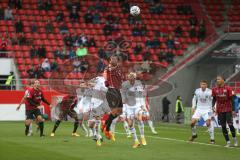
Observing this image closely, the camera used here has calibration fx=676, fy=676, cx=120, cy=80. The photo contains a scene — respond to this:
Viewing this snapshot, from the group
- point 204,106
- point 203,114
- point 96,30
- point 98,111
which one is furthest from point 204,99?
point 96,30

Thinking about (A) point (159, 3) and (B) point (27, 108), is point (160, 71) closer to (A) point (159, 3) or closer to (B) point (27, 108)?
(A) point (159, 3)

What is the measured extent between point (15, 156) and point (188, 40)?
114 feet

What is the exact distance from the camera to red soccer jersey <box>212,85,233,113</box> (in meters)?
22.0

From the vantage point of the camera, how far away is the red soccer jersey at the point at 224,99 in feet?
72.0

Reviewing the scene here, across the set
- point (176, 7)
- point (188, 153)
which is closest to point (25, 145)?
point (188, 153)

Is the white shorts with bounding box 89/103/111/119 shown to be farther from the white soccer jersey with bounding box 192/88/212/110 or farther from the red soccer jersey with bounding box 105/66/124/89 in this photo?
the white soccer jersey with bounding box 192/88/212/110

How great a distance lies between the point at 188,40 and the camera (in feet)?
165

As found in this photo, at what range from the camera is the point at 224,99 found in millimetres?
21953

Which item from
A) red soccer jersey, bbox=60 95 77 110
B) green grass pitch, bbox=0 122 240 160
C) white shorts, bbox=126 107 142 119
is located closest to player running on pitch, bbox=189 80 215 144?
green grass pitch, bbox=0 122 240 160

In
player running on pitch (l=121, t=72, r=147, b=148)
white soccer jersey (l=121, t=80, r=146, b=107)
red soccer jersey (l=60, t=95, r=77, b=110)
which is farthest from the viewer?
red soccer jersey (l=60, t=95, r=77, b=110)

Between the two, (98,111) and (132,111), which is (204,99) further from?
(98,111)

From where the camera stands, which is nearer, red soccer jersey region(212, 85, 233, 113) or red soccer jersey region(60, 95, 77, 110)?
red soccer jersey region(212, 85, 233, 113)

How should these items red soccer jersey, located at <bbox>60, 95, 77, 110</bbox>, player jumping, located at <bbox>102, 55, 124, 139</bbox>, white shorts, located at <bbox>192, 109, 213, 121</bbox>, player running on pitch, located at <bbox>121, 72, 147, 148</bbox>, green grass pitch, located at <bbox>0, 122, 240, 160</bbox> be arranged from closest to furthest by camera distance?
green grass pitch, located at <bbox>0, 122, 240, 160</bbox> < player jumping, located at <bbox>102, 55, 124, 139</bbox> < player running on pitch, located at <bbox>121, 72, 147, 148</bbox> < white shorts, located at <bbox>192, 109, 213, 121</bbox> < red soccer jersey, located at <bbox>60, 95, 77, 110</bbox>

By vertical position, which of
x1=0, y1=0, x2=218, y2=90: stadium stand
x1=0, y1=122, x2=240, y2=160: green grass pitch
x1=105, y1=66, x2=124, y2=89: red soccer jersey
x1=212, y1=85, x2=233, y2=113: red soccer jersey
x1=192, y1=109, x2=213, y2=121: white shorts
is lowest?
x1=0, y1=122, x2=240, y2=160: green grass pitch
